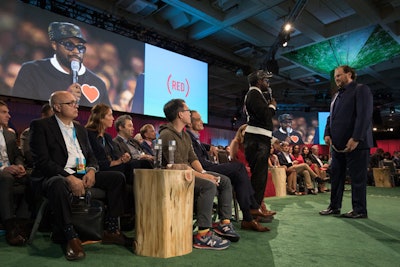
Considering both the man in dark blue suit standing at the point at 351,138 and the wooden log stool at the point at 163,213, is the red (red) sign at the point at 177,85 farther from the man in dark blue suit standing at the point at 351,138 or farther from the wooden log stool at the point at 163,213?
the wooden log stool at the point at 163,213

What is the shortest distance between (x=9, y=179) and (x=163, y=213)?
4.35ft

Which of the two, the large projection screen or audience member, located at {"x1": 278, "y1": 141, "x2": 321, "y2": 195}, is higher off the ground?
the large projection screen

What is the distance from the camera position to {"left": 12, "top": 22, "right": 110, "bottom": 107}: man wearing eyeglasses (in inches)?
208

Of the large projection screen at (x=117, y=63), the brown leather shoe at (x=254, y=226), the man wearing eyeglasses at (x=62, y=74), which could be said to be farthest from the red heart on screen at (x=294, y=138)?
the brown leather shoe at (x=254, y=226)

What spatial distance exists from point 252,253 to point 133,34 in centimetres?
723

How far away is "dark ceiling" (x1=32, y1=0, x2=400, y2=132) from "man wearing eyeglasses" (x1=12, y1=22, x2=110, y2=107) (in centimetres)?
188

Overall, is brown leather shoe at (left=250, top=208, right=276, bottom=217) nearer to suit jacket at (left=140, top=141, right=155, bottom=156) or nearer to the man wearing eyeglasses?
suit jacket at (left=140, top=141, right=155, bottom=156)

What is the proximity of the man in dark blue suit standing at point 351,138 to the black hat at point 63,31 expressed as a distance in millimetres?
4815

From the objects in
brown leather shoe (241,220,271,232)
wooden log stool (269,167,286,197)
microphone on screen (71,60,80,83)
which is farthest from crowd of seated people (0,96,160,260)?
wooden log stool (269,167,286,197)

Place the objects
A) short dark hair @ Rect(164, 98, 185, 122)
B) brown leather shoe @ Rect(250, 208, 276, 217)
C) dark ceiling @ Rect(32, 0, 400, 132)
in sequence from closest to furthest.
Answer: short dark hair @ Rect(164, 98, 185, 122), brown leather shoe @ Rect(250, 208, 276, 217), dark ceiling @ Rect(32, 0, 400, 132)

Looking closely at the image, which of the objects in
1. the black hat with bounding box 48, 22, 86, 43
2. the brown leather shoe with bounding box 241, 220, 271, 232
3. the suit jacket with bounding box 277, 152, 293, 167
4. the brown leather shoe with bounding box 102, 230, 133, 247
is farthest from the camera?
the suit jacket with bounding box 277, 152, 293, 167

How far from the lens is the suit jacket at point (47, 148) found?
2.12 meters

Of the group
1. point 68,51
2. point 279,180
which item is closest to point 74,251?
point 279,180

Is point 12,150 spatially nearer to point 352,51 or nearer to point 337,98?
point 337,98
